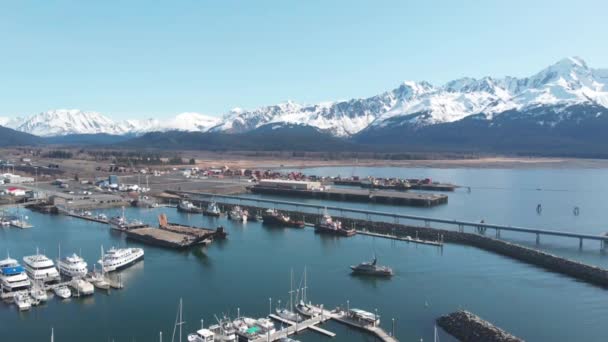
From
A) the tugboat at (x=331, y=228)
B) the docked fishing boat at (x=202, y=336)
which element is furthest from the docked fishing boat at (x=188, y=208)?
the docked fishing boat at (x=202, y=336)

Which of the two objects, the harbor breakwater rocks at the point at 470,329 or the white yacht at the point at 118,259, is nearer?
the harbor breakwater rocks at the point at 470,329

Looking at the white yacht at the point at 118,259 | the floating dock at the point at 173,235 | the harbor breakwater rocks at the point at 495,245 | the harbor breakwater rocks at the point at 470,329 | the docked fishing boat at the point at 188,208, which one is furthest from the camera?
the docked fishing boat at the point at 188,208

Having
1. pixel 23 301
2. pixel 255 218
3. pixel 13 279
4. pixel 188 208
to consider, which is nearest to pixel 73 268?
pixel 13 279

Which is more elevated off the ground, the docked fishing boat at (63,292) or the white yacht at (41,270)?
the white yacht at (41,270)

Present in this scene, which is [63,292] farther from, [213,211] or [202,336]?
[213,211]

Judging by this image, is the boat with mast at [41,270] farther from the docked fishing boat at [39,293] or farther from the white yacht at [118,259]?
the white yacht at [118,259]

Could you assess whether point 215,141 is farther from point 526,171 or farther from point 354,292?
point 354,292

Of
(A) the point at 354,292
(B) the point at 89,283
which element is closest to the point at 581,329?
(A) the point at 354,292

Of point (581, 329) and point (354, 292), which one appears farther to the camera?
point (354, 292)
